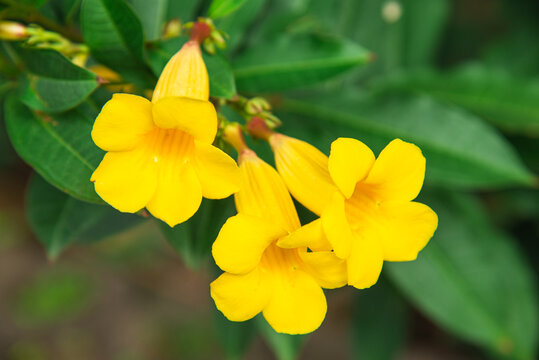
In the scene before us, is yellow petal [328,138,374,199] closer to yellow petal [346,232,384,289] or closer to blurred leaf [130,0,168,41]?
yellow petal [346,232,384,289]

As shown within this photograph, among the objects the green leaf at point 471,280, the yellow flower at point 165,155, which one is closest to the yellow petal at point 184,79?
the yellow flower at point 165,155

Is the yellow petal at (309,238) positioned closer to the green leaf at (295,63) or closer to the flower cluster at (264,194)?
the flower cluster at (264,194)

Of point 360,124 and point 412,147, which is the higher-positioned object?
point 412,147

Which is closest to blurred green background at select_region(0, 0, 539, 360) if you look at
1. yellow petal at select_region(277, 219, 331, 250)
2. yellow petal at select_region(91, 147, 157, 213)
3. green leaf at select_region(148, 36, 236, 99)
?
green leaf at select_region(148, 36, 236, 99)

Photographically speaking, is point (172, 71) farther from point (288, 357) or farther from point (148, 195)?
point (288, 357)

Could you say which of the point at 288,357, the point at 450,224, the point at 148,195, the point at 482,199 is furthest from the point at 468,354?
the point at 148,195

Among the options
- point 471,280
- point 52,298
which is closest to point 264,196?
point 471,280
